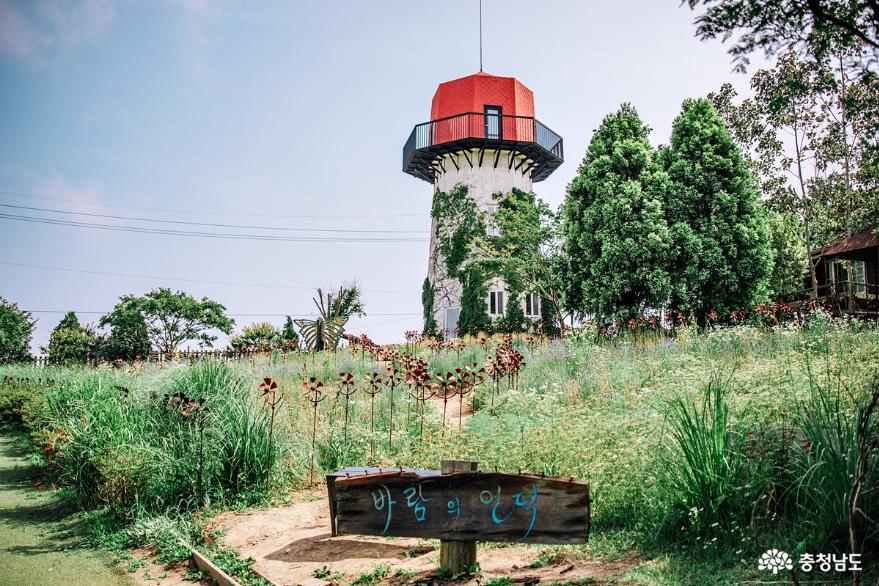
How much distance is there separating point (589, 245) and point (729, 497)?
14889 millimetres

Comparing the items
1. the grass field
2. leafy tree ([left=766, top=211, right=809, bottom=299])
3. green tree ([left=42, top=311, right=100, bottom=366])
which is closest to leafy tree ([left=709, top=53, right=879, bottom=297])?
leafy tree ([left=766, top=211, right=809, bottom=299])

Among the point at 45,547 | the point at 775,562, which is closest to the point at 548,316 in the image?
the point at 45,547

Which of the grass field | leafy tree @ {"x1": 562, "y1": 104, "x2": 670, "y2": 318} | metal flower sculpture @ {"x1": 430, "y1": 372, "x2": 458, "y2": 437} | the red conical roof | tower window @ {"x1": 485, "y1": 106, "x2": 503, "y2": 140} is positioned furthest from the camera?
the red conical roof

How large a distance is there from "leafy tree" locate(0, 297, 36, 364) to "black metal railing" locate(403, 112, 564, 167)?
3514 centimetres

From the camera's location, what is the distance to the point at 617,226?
1833cm

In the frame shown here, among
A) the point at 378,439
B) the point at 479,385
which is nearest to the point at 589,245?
the point at 479,385

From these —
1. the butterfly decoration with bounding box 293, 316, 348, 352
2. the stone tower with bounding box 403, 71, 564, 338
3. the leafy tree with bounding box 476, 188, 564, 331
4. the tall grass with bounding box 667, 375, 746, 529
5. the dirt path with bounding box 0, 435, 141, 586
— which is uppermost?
the stone tower with bounding box 403, 71, 564, 338

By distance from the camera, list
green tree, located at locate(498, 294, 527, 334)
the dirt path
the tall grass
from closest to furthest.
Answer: the tall grass < the dirt path < green tree, located at locate(498, 294, 527, 334)

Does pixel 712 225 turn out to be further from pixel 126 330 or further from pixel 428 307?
pixel 126 330

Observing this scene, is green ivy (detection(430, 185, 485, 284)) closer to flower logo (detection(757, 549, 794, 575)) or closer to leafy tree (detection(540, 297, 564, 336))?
leafy tree (detection(540, 297, 564, 336))

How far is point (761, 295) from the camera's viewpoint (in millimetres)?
17969

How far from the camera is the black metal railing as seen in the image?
27.1 m

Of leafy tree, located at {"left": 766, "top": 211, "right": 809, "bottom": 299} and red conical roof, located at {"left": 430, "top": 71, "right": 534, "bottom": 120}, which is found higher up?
red conical roof, located at {"left": 430, "top": 71, "right": 534, "bottom": 120}

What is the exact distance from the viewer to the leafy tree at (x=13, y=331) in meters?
46.2
